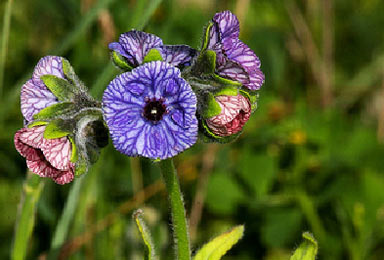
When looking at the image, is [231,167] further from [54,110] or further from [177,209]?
[54,110]

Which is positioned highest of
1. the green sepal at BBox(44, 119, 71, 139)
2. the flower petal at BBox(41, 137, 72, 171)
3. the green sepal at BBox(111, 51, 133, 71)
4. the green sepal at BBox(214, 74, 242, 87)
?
the green sepal at BBox(214, 74, 242, 87)

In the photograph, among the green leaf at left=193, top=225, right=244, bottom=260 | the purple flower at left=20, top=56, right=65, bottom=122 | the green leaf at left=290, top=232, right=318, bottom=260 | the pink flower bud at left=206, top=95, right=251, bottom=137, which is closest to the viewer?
the pink flower bud at left=206, top=95, right=251, bottom=137

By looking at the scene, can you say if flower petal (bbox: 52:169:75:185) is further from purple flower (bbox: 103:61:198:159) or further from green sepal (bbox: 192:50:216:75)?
green sepal (bbox: 192:50:216:75)

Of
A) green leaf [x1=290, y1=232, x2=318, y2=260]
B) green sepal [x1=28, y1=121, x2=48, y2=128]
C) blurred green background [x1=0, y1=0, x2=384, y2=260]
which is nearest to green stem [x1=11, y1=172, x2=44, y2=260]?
blurred green background [x1=0, y1=0, x2=384, y2=260]

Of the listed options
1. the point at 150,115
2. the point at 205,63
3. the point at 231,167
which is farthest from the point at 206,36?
the point at 231,167

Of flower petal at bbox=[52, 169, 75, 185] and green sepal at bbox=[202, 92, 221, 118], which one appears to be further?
flower petal at bbox=[52, 169, 75, 185]

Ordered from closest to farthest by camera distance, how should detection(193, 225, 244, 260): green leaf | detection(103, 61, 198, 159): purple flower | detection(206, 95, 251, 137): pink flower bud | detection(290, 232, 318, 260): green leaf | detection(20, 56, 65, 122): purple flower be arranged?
detection(103, 61, 198, 159): purple flower, detection(206, 95, 251, 137): pink flower bud, detection(20, 56, 65, 122): purple flower, detection(290, 232, 318, 260): green leaf, detection(193, 225, 244, 260): green leaf
